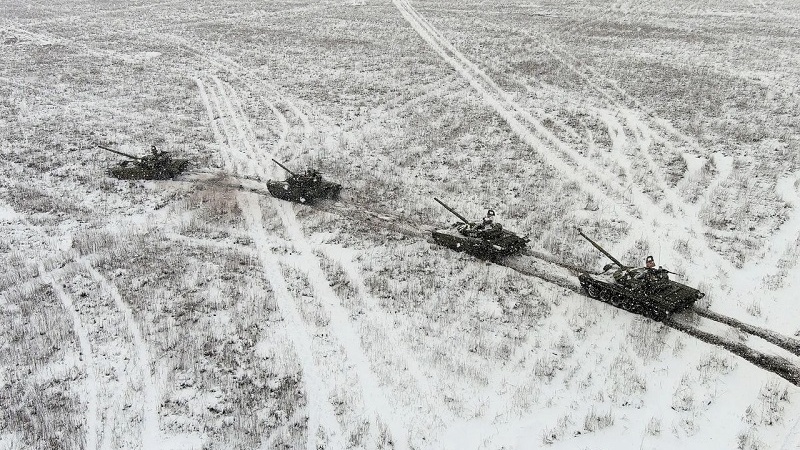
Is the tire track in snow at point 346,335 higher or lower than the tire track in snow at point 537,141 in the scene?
higher

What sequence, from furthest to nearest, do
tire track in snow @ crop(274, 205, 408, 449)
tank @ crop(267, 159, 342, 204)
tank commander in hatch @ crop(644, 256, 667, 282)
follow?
tank @ crop(267, 159, 342, 204)
tank commander in hatch @ crop(644, 256, 667, 282)
tire track in snow @ crop(274, 205, 408, 449)

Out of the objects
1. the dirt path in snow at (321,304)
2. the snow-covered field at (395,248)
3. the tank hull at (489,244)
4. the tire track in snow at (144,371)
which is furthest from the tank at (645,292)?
the tire track in snow at (144,371)

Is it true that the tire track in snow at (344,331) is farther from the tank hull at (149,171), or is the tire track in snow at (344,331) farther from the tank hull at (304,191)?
the tank hull at (149,171)

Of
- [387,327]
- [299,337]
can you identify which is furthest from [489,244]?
[299,337]

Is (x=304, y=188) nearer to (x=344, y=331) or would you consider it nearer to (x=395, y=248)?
(x=395, y=248)

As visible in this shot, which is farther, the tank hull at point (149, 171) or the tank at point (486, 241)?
the tank hull at point (149, 171)

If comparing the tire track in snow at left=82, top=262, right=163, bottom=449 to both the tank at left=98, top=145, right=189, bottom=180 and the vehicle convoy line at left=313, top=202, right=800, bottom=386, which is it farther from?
the vehicle convoy line at left=313, top=202, right=800, bottom=386

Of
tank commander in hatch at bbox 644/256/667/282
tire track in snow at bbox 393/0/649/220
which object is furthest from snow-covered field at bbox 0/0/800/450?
tank commander in hatch at bbox 644/256/667/282

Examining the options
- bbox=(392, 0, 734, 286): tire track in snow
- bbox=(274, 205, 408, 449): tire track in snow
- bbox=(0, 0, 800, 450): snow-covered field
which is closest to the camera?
bbox=(274, 205, 408, 449): tire track in snow
